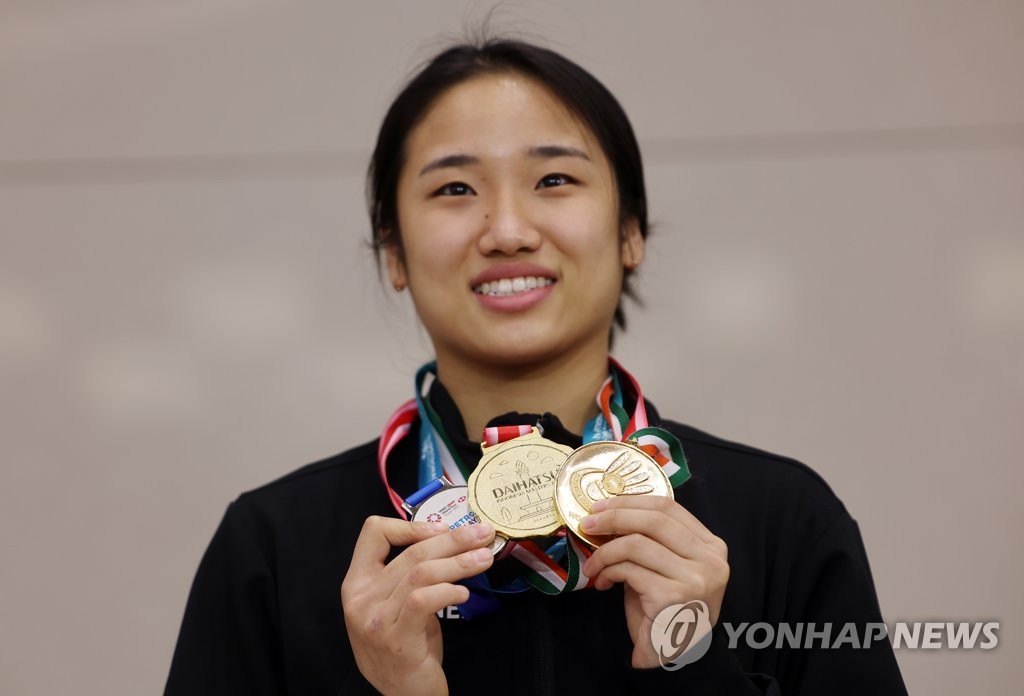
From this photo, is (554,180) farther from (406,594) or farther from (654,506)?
(406,594)

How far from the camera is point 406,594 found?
125 centimetres

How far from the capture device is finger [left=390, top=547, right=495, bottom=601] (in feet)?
4.04

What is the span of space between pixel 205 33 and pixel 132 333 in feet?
2.31

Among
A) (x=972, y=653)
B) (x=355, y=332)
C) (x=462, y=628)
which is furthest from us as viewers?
(x=355, y=332)

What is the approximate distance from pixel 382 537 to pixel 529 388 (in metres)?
0.37

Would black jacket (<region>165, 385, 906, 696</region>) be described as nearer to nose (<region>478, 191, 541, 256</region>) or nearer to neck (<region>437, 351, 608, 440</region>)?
neck (<region>437, 351, 608, 440</region>)

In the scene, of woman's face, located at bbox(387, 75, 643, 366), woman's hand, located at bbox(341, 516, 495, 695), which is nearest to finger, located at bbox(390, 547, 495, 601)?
woman's hand, located at bbox(341, 516, 495, 695)

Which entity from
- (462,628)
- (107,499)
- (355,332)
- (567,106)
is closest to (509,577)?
(462,628)

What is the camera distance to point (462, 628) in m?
1.42

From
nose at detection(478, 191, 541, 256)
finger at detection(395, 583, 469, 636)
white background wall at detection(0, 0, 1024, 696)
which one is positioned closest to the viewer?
finger at detection(395, 583, 469, 636)

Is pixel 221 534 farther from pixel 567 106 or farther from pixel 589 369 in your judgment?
pixel 567 106

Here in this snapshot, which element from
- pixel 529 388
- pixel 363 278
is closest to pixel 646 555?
pixel 529 388

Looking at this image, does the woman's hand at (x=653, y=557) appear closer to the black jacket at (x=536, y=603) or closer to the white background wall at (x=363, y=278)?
the black jacket at (x=536, y=603)

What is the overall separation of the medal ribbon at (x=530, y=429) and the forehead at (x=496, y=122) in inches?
13.5
